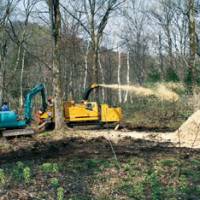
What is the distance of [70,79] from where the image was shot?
48.6 metres

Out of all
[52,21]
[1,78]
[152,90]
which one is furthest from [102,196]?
[1,78]

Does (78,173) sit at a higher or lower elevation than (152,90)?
lower

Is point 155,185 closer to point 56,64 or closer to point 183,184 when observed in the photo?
point 183,184

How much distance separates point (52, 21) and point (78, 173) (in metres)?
12.2

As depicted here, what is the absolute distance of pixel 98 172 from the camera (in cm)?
1140

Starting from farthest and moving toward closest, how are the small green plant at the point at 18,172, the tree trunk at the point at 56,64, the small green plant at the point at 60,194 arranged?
1. the tree trunk at the point at 56,64
2. the small green plant at the point at 18,172
3. the small green plant at the point at 60,194

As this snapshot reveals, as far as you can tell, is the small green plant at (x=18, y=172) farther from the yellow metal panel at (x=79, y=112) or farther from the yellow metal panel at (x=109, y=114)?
the yellow metal panel at (x=109, y=114)

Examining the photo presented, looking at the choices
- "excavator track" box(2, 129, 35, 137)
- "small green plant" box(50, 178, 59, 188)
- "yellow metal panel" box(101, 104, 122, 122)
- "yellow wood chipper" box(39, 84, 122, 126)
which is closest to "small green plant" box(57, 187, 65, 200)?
"small green plant" box(50, 178, 59, 188)

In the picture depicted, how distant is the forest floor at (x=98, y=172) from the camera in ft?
31.9

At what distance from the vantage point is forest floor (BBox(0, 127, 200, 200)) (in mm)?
9711

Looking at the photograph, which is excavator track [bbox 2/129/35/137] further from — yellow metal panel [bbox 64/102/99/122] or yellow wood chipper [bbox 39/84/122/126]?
A: yellow metal panel [bbox 64/102/99/122]

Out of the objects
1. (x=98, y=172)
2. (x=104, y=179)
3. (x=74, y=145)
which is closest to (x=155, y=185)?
(x=104, y=179)

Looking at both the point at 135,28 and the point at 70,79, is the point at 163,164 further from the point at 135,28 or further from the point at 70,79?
the point at 135,28

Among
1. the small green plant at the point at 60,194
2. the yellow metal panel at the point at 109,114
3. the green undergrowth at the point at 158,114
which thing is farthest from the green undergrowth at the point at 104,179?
the green undergrowth at the point at 158,114
